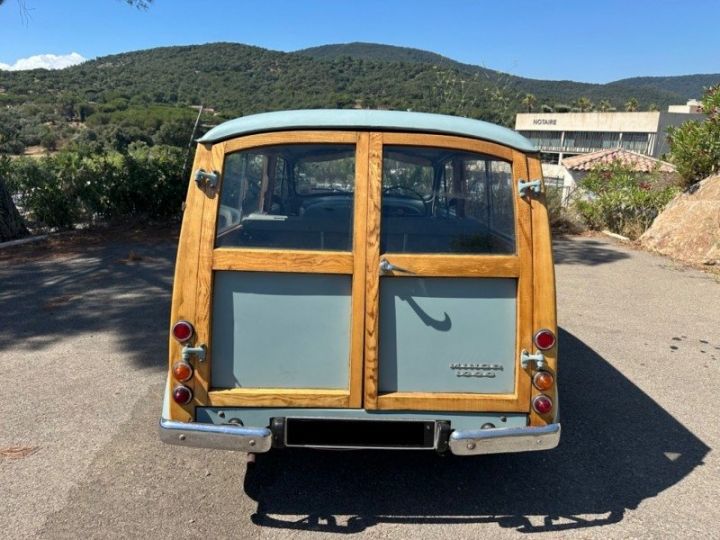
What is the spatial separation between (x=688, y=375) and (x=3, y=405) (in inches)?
216

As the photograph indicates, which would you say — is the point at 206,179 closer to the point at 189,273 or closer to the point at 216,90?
the point at 189,273

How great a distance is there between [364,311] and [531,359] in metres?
0.84

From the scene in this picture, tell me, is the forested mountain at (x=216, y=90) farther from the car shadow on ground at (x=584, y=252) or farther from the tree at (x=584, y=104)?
the tree at (x=584, y=104)

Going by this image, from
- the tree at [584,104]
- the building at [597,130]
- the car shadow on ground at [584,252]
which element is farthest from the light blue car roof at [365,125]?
the tree at [584,104]

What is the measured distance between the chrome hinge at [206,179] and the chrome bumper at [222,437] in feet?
3.75

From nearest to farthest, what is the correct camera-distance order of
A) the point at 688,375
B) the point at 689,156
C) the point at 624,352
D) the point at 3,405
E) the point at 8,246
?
the point at 3,405
the point at 688,375
the point at 624,352
the point at 8,246
the point at 689,156

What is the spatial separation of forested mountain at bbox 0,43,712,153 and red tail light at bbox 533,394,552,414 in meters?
10.1

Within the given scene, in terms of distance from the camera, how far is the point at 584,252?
10.4 meters

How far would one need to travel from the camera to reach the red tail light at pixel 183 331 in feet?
8.90

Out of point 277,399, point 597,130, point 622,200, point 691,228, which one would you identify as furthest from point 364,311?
point 597,130

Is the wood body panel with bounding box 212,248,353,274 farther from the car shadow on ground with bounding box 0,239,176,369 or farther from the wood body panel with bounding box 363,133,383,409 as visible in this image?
the car shadow on ground with bounding box 0,239,176,369

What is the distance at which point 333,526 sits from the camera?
285 cm

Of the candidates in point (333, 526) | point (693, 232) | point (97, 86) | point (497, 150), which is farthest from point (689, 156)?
point (97, 86)

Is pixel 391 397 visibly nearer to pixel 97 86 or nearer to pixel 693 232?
pixel 693 232
